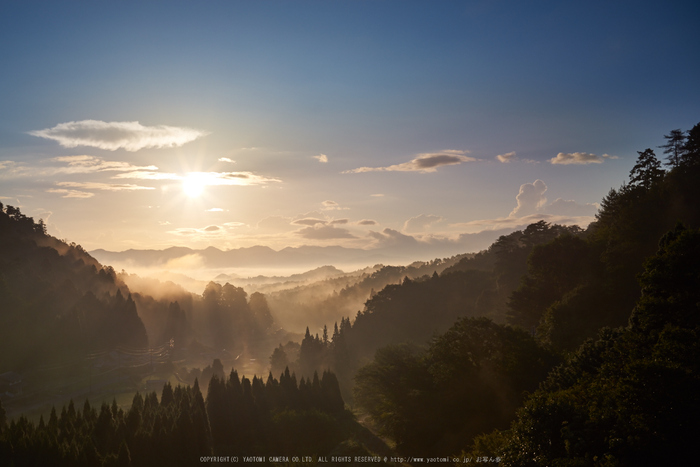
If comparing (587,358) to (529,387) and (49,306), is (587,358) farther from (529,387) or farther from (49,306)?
(49,306)

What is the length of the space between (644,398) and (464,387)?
2264 centimetres

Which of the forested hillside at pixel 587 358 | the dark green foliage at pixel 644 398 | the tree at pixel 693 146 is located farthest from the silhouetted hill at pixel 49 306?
the tree at pixel 693 146

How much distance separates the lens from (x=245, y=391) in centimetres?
5547

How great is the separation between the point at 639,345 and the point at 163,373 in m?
131

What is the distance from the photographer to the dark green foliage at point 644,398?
19.9 m

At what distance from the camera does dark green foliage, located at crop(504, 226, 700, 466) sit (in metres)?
19.9

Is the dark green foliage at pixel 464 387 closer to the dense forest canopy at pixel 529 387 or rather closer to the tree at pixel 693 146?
the dense forest canopy at pixel 529 387

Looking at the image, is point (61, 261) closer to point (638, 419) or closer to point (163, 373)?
point (163, 373)

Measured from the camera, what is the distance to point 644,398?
68.7 ft

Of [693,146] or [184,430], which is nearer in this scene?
[184,430]

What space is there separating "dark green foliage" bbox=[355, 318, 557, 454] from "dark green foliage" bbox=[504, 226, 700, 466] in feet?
30.6

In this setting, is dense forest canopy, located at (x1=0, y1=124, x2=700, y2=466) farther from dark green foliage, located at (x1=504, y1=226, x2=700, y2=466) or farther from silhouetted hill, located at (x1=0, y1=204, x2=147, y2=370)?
silhouetted hill, located at (x1=0, y1=204, x2=147, y2=370)

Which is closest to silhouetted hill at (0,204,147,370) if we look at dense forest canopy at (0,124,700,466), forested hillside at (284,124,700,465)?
dense forest canopy at (0,124,700,466)


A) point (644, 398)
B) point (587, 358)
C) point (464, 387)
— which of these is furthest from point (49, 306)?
point (644, 398)
